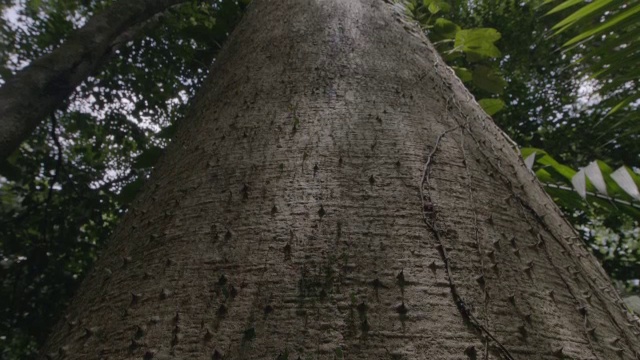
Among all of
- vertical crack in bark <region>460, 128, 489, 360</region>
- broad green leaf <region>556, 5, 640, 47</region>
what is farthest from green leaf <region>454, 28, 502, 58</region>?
vertical crack in bark <region>460, 128, 489, 360</region>

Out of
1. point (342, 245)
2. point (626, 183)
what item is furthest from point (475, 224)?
point (626, 183)

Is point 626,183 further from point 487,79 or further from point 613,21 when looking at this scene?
point 487,79

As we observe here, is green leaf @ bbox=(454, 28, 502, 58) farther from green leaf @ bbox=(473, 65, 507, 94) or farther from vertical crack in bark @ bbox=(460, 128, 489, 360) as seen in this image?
vertical crack in bark @ bbox=(460, 128, 489, 360)

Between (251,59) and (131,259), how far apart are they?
2.29 feet

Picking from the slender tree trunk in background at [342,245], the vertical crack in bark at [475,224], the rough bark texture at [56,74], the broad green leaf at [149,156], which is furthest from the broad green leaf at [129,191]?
the vertical crack in bark at [475,224]

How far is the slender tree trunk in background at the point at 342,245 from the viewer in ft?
2.29

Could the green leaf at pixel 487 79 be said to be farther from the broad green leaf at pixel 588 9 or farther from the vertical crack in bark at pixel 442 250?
the vertical crack in bark at pixel 442 250

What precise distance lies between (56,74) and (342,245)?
5.41ft

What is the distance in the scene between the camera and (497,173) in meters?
1.07

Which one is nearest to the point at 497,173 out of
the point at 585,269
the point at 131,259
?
the point at 585,269

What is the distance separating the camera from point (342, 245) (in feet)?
2.58

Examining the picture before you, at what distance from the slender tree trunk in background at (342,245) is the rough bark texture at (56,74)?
2.77 ft

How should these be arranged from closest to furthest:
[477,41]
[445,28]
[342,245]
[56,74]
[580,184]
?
[342,245] < [580,184] < [56,74] < [477,41] < [445,28]

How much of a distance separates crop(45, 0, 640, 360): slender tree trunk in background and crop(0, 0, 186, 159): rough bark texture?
84 centimetres
